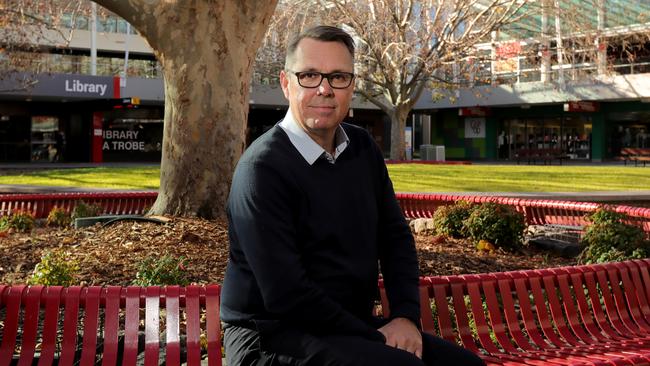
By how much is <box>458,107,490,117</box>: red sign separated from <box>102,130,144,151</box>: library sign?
1945 cm

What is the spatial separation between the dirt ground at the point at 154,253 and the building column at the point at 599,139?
39.5m

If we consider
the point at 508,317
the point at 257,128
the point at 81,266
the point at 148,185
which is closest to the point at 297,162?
the point at 508,317

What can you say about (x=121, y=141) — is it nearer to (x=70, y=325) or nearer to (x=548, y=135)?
(x=548, y=135)

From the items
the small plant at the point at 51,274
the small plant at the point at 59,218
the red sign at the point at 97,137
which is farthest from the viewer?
the red sign at the point at 97,137

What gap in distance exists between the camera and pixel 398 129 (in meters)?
34.9

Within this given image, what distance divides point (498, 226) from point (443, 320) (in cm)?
461

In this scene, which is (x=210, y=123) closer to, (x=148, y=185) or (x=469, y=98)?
(x=148, y=185)

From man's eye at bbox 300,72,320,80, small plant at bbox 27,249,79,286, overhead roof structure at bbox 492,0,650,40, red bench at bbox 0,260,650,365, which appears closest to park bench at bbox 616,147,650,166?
overhead roof structure at bbox 492,0,650,40

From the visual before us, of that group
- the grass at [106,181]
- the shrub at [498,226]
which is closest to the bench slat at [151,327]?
the shrub at [498,226]

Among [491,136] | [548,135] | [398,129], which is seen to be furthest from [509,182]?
[491,136]

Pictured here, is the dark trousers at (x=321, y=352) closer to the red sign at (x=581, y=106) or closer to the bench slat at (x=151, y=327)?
the bench slat at (x=151, y=327)

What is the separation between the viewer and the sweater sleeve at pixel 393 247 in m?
3.46

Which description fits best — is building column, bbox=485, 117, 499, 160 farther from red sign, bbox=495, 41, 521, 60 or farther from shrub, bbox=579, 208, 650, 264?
shrub, bbox=579, 208, 650, 264

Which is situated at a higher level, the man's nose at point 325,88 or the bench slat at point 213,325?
the man's nose at point 325,88
